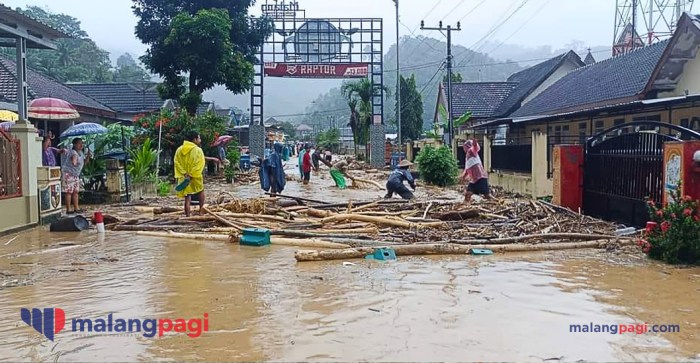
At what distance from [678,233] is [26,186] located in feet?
34.6

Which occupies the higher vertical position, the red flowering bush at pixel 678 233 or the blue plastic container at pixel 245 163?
the blue plastic container at pixel 245 163

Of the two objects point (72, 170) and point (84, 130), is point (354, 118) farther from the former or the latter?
point (72, 170)

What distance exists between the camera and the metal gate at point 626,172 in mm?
9656

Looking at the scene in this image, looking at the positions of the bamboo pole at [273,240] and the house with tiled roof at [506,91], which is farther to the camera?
the house with tiled roof at [506,91]

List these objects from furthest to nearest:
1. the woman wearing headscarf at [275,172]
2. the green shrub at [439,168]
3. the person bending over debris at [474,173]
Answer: the green shrub at [439,168] → the woman wearing headscarf at [275,172] → the person bending over debris at [474,173]

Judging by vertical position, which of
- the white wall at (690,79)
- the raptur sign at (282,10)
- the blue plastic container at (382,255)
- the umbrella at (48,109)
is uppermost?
the raptur sign at (282,10)

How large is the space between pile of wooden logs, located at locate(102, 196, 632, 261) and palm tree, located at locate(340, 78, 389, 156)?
30.4 m

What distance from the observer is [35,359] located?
14.0ft

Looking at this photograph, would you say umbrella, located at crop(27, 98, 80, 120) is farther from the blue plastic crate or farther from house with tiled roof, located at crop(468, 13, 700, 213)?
house with tiled roof, located at crop(468, 13, 700, 213)

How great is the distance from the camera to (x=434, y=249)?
816 centimetres

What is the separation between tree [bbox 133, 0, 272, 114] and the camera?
1077 inches

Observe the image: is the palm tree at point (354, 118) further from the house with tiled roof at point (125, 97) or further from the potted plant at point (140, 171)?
the potted plant at point (140, 171)

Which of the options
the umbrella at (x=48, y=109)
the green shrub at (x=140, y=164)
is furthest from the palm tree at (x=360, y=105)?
Result: the umbrella at (x=48, y=109)

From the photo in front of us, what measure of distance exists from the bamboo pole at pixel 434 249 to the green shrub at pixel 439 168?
44.4 ft
